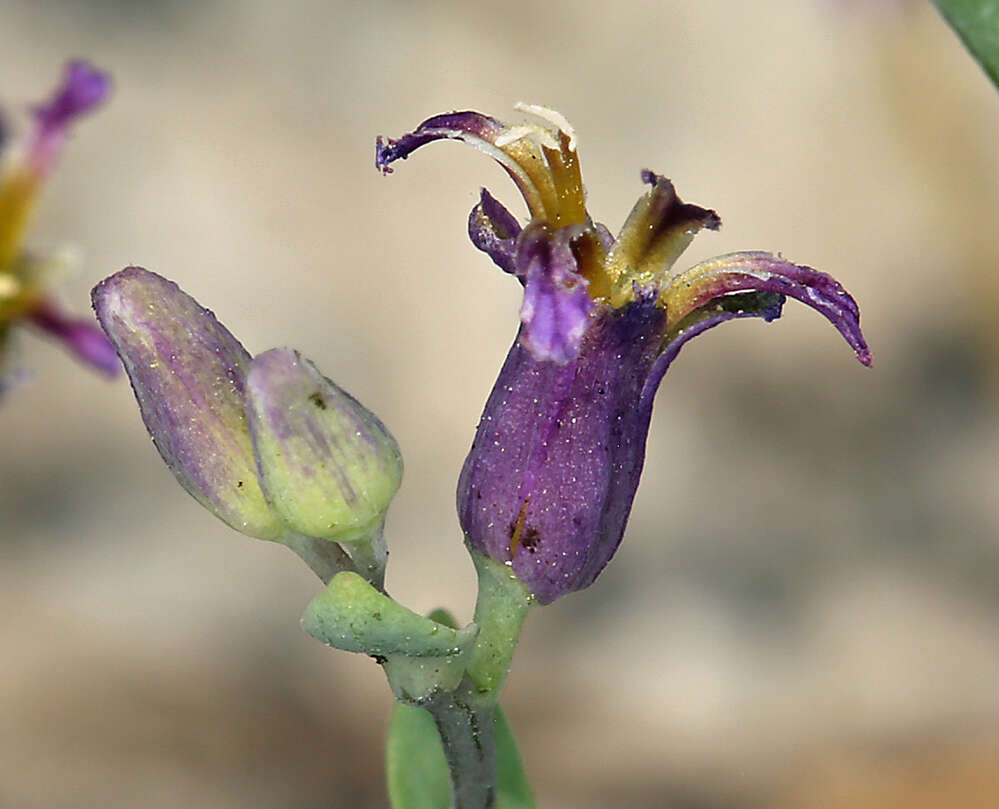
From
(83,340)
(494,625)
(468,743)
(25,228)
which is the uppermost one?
(25,228)

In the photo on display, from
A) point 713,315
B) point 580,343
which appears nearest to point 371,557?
point 580,343

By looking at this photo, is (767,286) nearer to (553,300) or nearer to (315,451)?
(553,300)

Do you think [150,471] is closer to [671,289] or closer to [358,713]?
[358,713]

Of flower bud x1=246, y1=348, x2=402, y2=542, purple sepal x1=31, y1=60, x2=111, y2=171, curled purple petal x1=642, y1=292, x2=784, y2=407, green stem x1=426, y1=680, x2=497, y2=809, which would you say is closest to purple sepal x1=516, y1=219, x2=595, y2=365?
curled purple petal x1=642, y1=292, x2=784, y2=407

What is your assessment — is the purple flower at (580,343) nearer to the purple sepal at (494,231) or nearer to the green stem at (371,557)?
the purple sepal at (494,231)

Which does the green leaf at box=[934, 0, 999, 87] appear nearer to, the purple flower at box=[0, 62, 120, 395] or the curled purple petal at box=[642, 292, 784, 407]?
the curled purple petal at box=[642, 292, 784, 407]

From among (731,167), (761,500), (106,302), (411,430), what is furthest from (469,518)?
(731,167)
